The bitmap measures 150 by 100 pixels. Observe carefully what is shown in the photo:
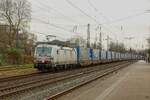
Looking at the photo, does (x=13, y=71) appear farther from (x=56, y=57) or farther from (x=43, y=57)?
(x=56, y=57)

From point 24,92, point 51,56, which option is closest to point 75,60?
point 51,56

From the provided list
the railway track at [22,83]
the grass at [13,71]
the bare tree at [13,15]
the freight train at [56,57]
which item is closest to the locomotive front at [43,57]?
the freight train at [56,57]

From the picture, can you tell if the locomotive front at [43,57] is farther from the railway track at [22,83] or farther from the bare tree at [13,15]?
the bare tree at [13,15]

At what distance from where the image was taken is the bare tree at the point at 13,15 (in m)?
63.5

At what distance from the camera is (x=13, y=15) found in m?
64.8

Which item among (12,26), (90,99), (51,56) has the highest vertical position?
(12,26)

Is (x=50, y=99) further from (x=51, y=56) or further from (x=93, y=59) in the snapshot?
(x=93, y=59)

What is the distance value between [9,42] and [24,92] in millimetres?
47610

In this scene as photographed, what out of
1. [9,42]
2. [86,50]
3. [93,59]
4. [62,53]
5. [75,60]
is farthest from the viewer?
[9,42]

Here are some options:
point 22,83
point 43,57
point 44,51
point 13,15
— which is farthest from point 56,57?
point 13,15

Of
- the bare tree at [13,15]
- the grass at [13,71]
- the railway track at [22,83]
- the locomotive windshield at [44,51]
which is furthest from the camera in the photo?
the bare tree at [13,15]

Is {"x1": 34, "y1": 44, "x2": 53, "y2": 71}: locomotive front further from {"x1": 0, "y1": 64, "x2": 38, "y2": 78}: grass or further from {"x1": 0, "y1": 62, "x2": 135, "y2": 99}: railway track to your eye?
{"x1": 0, "y1": 62, "x2": 135, "y2": 99}: railway track

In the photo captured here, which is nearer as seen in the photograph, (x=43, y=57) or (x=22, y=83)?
(x=22, y=83)

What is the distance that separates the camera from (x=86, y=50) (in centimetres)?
5288
